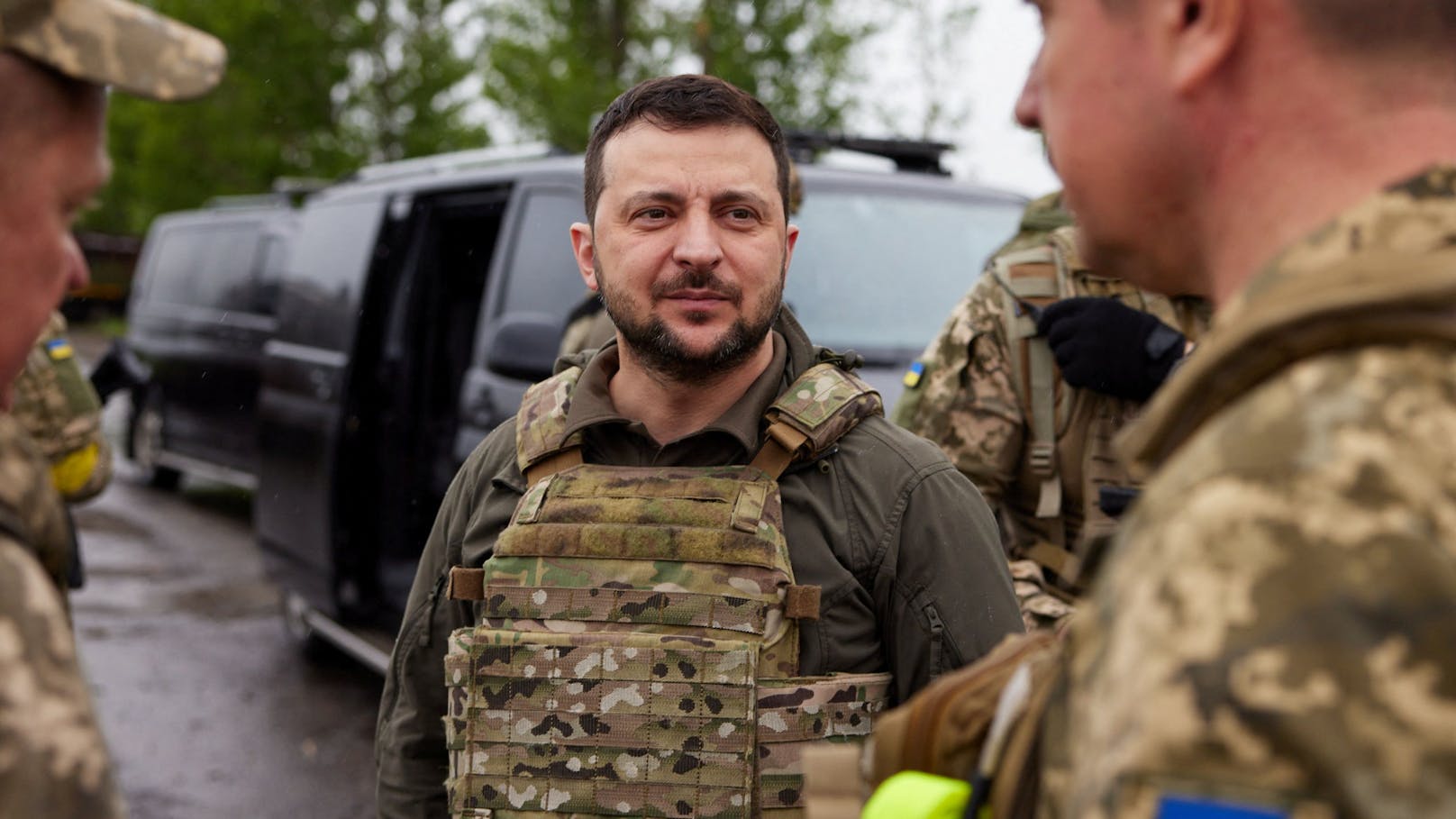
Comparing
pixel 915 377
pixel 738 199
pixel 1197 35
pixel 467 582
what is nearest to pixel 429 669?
pixel 467 582

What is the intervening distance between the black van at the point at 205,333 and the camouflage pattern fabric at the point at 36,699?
8.88 meters

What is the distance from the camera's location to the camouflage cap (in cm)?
124

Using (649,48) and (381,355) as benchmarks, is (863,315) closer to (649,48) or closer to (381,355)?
(381,355)

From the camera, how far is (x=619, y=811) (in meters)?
2.13

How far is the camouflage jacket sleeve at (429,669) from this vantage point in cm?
239

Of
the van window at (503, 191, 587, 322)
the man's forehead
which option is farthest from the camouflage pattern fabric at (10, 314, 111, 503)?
the man's forehead

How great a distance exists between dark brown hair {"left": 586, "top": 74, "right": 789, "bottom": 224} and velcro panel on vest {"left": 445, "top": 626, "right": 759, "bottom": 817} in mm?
793

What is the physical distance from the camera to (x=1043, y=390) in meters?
3.15

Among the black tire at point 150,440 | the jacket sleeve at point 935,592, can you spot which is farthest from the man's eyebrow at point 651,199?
the black tire at point 150,440

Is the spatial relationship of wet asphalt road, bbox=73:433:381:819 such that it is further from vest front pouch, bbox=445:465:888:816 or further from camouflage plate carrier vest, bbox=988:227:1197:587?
camouflage plate carrier vest, bbox=988:227:1197:587

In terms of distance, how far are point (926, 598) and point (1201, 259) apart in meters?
1.08

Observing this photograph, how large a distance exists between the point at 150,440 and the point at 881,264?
8661mm

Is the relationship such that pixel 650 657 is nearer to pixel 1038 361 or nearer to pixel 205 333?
pixel 1038 361

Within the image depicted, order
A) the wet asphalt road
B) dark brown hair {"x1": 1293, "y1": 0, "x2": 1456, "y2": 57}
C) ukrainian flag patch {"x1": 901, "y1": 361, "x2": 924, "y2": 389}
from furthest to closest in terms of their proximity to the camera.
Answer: the wet asphalt road, ukrainian flag patch {"x1": 901, "y1": 361, "x2": 924, "y2": 389}, dark brown hair {"x1": 1293, "y1": 0, "x2": 1456, "y2": 57}
